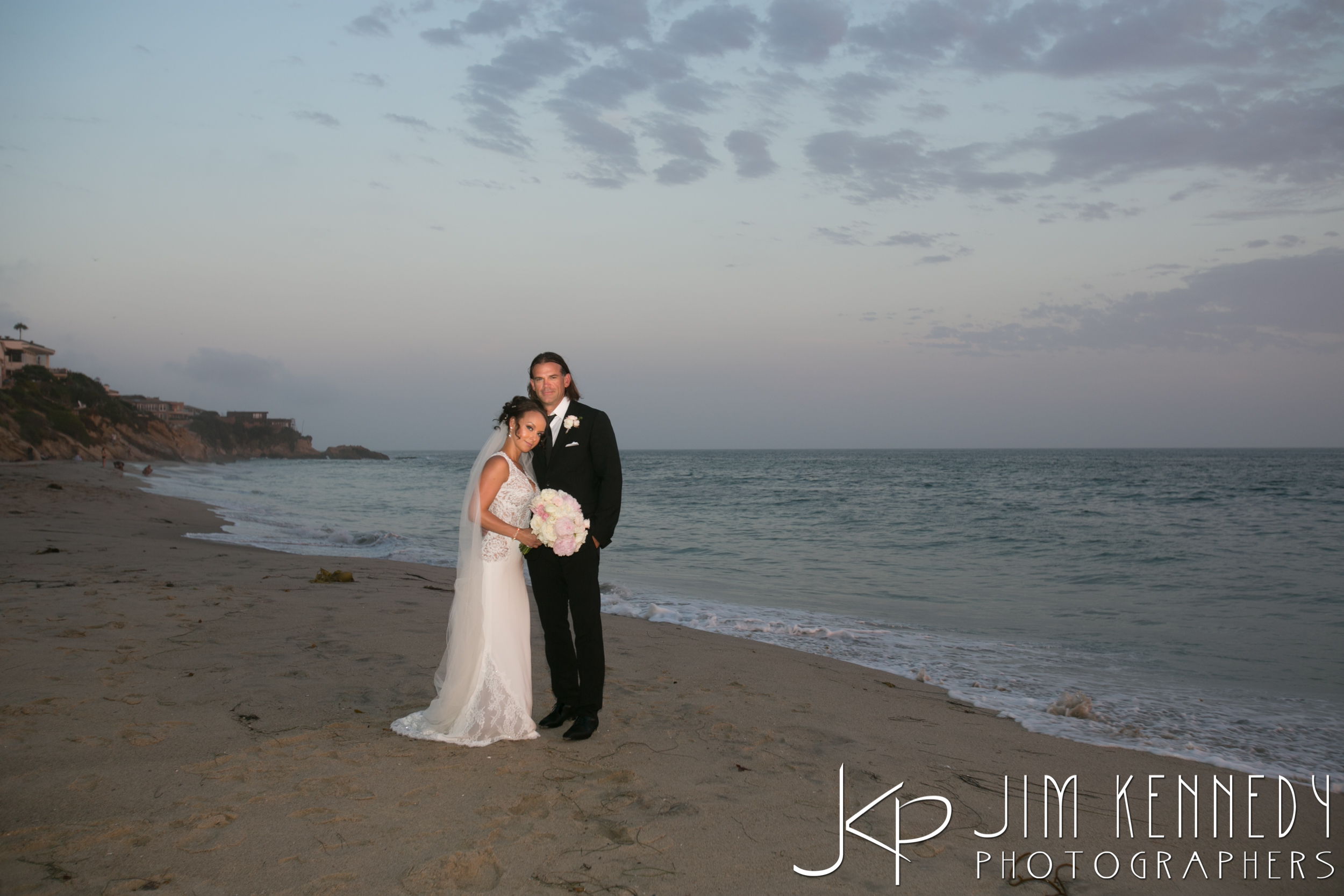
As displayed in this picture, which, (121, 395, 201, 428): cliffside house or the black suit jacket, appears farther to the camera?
(121, 395, 201, 428): cliffside house

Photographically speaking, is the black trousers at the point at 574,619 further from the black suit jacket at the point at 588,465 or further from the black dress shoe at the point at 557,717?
the black suit jacket at the point at 588,465

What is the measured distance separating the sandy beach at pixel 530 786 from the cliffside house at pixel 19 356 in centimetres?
7320

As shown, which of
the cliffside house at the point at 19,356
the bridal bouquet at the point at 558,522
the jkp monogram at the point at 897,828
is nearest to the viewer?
the jkp monogram at the point at 897,828

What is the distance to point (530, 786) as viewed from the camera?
146 inches

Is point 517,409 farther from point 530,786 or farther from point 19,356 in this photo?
point 19,356

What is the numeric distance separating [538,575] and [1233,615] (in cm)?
1011

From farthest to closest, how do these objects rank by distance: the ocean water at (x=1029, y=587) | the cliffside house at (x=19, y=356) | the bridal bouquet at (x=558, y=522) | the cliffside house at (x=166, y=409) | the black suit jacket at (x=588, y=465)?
the cliffside house at (x=166, y=409) → the cliffside house at (x=19, y=356) → the ocean water at (x=1029, y=587) → the black suit jacket at (x=588, y=465) → the bridal bouquet at (x=558, y=522)

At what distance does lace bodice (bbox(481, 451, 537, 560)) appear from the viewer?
14.8 feet

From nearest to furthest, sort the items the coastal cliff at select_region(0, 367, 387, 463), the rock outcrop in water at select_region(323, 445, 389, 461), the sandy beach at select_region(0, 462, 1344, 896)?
1. the sandy beach at select_region(0, 462, 1344, 896)
2. the coastal cliff at select_region(0, 367, 387, 463)
3. the rock outcrop in water at select_region(323, 445, 389, 461)

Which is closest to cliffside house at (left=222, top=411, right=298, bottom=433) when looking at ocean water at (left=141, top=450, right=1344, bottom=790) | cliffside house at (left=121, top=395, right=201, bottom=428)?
cliffside house at (left=121, top=395, right=201, bottom=428)

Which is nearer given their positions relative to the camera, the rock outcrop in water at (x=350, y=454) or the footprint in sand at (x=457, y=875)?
the footprint in sand at (x=457, y=875)

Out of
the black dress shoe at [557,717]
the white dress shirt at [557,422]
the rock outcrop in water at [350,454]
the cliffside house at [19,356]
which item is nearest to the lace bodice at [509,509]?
the white dress shirt at [557,422]

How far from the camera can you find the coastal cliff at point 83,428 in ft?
141

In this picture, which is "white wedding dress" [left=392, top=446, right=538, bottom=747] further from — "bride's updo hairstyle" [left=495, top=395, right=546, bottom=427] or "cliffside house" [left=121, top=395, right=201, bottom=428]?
"cliffside house" [left=121, top=395, right=201, bottom=428]
